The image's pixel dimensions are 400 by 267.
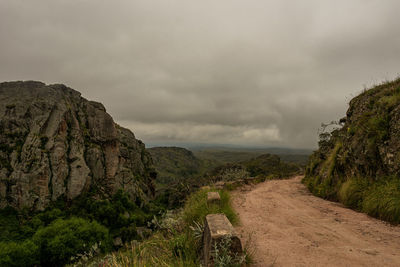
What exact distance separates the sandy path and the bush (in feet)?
118

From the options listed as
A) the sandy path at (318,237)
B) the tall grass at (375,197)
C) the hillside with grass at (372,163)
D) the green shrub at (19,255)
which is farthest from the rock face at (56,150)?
the tall grass at (375,197)

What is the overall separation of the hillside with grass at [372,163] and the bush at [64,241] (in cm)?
3697

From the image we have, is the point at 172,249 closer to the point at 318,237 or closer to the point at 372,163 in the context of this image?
the point at 318,237

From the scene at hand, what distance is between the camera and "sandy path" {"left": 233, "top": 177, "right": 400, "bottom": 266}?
4.04 metres

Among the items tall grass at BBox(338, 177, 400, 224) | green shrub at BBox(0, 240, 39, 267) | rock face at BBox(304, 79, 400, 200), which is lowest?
green shrub at BBox(0, 240, 39, 267)

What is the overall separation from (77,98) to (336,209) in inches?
4355

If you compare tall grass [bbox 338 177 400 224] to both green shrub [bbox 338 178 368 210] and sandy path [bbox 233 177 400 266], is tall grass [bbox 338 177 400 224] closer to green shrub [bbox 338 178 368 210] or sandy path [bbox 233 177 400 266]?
green shrub [bbox 338 178 368 210]

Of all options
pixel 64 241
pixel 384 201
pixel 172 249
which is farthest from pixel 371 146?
pixel 64 241

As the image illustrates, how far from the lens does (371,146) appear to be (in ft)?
27.9

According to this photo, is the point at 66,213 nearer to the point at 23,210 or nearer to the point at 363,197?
the point at 23,210

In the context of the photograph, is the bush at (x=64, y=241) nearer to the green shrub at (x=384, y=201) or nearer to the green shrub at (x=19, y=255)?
the green shrub at (x=19, y=255)

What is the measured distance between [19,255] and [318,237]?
152 ft

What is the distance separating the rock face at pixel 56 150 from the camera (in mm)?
61306

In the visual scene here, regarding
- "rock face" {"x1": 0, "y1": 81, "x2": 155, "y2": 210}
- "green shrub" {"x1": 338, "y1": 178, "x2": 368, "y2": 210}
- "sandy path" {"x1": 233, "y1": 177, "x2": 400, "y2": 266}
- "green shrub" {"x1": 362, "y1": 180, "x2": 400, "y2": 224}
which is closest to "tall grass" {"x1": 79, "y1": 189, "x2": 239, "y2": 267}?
"sandy path" {"x1": 233, "y1": 177, "x2": 400, "y2": 266}
